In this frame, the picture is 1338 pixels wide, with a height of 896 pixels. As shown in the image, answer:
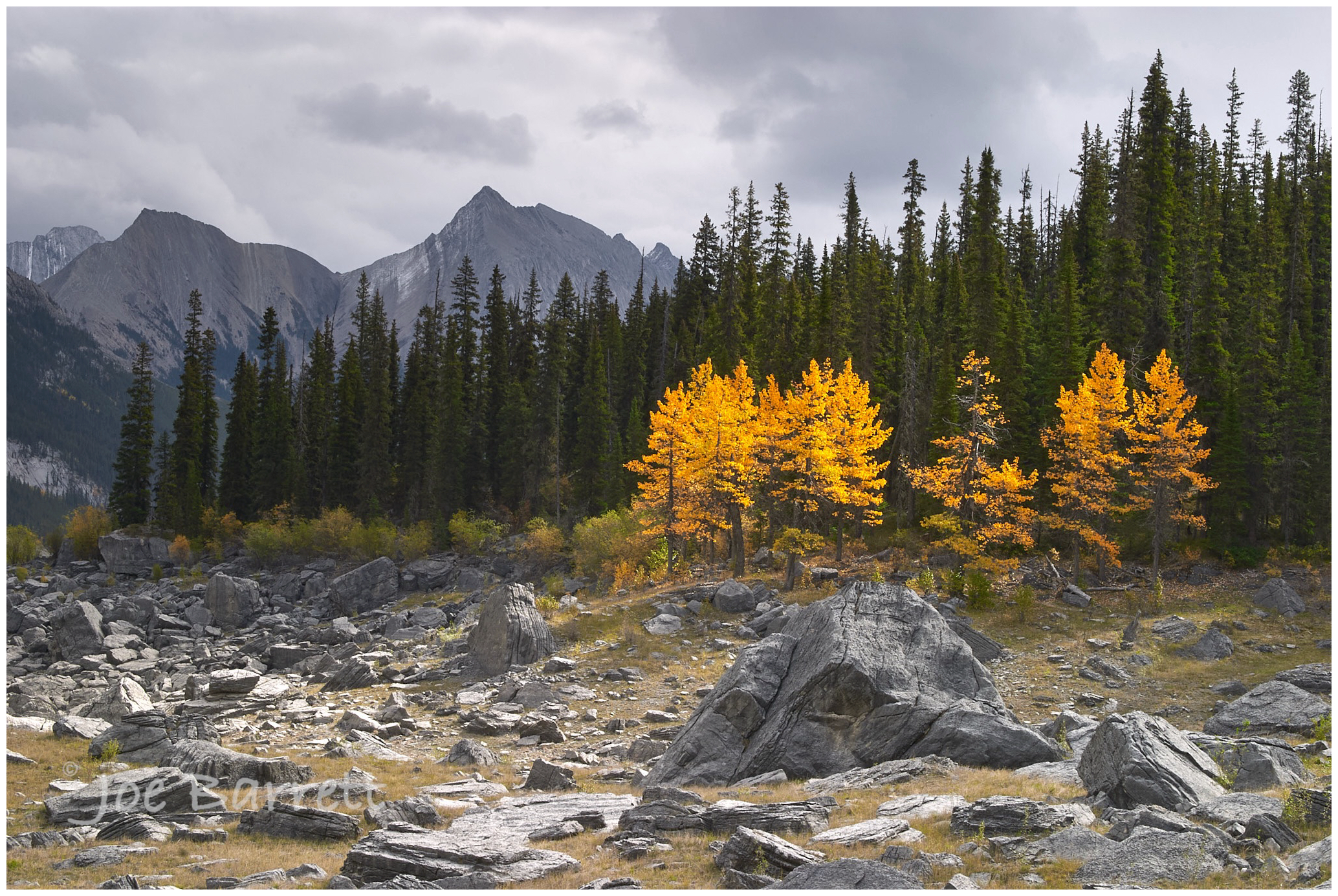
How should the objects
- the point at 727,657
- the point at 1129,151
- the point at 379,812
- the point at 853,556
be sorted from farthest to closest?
the point at 1129,151
the point at 853,556
the point at 727,657
the point at 379,812

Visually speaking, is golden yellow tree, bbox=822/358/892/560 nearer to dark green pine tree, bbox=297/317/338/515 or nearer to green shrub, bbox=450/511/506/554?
green shrub, bbox=450/511/506/554

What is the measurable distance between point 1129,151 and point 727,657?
2502 inches

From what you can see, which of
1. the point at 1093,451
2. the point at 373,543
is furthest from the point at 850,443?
the point at 373,543

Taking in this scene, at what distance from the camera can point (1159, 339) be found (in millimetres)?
48906

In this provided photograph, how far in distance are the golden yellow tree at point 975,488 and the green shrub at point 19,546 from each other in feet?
264

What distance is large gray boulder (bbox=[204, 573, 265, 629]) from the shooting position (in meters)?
51.6

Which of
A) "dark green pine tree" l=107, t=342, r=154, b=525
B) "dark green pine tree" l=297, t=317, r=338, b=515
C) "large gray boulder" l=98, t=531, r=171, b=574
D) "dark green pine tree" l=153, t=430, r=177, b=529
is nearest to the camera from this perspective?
"large gray boulder" l=98, t=531, r=171, b=574

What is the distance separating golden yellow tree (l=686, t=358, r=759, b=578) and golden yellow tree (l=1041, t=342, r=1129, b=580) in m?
13.8

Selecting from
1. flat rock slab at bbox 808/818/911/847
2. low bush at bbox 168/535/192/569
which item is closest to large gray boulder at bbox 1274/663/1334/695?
flat rock slab at bbox 808/818/911/847

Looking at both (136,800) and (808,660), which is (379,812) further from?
(808,660)

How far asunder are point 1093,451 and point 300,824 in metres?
35.1

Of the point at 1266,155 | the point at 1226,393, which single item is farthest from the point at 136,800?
the point at 1266,155

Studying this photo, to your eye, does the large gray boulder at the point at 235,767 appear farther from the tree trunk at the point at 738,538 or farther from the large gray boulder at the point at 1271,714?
the tree trunk at the point at 738,538

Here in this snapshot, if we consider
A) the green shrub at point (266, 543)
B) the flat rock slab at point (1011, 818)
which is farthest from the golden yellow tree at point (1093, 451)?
the green shrub at point (266, 543)
